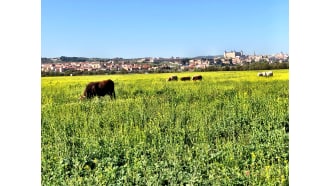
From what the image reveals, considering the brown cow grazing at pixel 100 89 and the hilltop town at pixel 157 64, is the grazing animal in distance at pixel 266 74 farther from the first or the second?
the brown cow grazing at pixel 100 89

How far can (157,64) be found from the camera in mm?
3971

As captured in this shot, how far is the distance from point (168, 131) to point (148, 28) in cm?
82

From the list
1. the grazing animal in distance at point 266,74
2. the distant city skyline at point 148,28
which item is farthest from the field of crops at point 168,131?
the distant city skyline at point 148,28

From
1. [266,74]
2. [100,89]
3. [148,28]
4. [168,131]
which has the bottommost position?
[168,131]

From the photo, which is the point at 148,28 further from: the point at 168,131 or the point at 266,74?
the point at 266,74

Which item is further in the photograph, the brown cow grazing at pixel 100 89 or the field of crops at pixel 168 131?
the brown cow grazing at pixel 100 89

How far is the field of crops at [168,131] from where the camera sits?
151 inches

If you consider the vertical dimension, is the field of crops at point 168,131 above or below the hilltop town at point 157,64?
below

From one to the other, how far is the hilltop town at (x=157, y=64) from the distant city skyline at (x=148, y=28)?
40 mm

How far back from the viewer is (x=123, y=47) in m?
3.96

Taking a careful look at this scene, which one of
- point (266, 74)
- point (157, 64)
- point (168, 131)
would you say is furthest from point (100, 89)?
point (266, 74)
